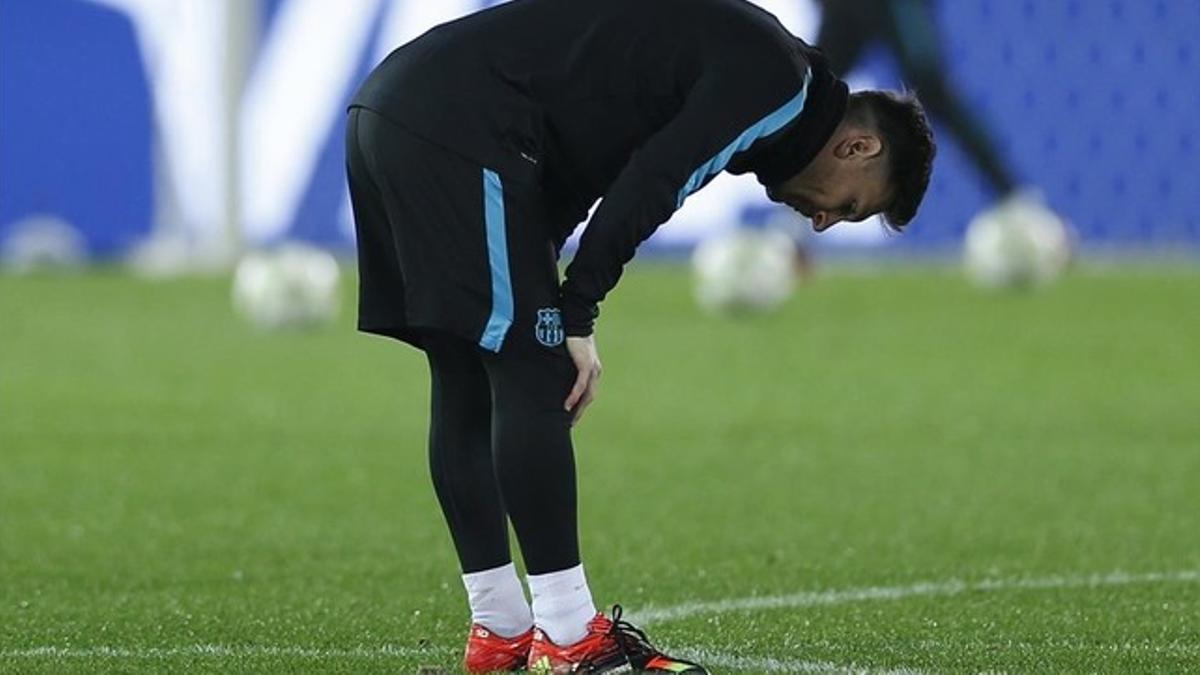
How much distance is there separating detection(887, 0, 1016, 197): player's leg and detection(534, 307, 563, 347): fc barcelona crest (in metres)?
11.2

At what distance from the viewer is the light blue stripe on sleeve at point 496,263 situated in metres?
4.01

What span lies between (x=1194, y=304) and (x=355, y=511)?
762 cm

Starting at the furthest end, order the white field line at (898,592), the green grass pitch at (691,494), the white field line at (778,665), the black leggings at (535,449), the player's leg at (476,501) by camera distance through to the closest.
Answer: the white field line at (898,592)
the green grass pitch at (691,494)
the player's leg at (476,501)
the white field line at (778,665)
the black leggings at (535,449)

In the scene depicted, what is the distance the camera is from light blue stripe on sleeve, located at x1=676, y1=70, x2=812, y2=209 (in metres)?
3.96

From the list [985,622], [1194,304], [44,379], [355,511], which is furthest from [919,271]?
[985,622]

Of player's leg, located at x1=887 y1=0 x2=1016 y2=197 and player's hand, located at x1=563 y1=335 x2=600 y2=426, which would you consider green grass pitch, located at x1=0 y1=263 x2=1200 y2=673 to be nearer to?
player's hand, located at x1=563 y1=335 x2=600 y2=426

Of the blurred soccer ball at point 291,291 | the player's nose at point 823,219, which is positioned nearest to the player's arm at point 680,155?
the player's nose at point 823,219

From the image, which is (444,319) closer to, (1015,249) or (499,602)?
(499,602)

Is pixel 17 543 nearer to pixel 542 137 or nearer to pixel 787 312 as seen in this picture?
pixel 542 137

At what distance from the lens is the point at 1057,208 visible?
16.2 m

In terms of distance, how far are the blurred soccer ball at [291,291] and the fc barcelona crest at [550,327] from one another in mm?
8432

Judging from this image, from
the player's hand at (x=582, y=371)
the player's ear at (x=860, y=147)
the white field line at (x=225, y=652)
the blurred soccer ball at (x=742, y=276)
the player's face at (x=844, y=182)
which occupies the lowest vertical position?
the blurred soccer ball at (x=742, y=276)

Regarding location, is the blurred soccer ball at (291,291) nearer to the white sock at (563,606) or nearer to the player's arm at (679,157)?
the white sock at (563,606)

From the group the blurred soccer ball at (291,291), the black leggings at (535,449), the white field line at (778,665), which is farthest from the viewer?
the blurred soccer ball at (291,291)
